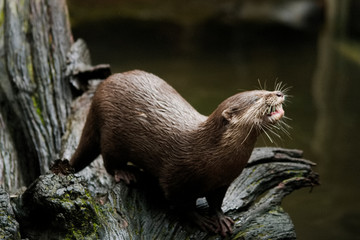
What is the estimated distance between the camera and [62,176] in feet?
6.37

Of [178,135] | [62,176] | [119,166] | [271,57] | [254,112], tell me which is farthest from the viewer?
[271,57]

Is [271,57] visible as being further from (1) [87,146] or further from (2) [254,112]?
(2) [254,112]

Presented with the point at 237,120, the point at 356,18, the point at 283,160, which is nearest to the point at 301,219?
the point at 283,160

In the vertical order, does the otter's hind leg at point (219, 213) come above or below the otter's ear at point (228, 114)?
below

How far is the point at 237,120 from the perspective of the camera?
82.8 inches

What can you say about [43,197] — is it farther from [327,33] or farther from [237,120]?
[327,33]

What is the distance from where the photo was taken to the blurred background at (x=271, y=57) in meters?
4.71

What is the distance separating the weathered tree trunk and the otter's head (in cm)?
51

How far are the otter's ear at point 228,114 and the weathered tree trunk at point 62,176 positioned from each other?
53cm

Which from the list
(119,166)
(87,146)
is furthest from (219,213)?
(87,146)

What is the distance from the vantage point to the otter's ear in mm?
2117

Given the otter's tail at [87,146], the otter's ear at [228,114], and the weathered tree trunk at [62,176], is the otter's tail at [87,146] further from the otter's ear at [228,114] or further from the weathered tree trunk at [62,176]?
the otter's ear at [228,114]

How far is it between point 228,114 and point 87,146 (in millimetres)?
849

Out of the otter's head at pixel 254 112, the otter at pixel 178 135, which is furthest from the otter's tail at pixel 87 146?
the otter's head at pixel 254 112
